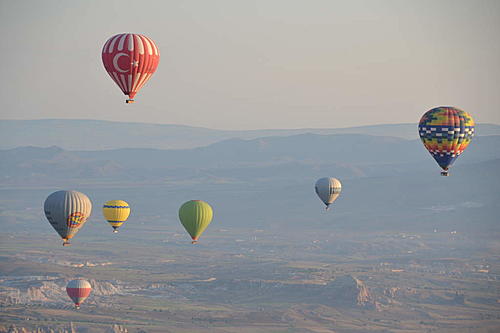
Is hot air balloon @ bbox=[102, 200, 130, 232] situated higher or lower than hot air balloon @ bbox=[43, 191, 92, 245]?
higher

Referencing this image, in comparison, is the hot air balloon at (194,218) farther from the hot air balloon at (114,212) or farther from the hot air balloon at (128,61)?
the hot air balloon at (128,61)

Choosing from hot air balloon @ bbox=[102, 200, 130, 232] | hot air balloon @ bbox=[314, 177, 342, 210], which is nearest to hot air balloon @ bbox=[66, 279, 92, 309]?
hot air balloon @ bbox=[102, 200, 130, 232]

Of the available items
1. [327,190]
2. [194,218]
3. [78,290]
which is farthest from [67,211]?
[327,190]

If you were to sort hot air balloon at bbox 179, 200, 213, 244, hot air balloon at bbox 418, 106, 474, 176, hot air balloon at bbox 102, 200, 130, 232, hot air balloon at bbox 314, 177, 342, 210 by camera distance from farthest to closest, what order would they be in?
hot air balloon at bbox 314, 177, 342, 210, hot air balloon at bbox 102, 200, 130, 232, hot air balloon at bbox 179, 200, 213, 244, hot air balloon at bbox 418, 106, 474, 176

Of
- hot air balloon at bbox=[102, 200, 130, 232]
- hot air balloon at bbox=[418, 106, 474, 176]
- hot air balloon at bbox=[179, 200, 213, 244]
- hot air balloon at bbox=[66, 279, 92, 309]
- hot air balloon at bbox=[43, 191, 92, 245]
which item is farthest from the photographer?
hot air balloon at bbox=[66, 279, 92, 309]

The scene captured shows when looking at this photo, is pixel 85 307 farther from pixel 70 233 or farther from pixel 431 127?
pixel 431 127

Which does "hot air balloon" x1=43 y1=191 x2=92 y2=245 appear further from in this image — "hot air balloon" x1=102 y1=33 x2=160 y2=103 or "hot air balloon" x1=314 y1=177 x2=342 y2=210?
"hot air balloon" x1=314 y1=177 x2=342 y2=210

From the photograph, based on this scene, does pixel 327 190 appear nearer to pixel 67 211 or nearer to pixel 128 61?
pixel 67 211
